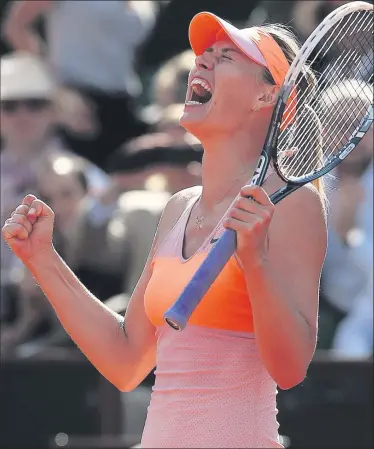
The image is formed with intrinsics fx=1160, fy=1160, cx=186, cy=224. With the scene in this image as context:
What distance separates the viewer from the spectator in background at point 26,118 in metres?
6.65

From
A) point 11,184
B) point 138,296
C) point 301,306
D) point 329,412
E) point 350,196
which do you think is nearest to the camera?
point 301,306

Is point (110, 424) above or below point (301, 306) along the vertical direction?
below

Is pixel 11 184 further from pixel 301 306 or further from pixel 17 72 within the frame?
pixel 301 306

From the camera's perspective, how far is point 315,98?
2826 mm

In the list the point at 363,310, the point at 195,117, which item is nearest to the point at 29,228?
the point at 195,117

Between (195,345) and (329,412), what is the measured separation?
2415 millimetres

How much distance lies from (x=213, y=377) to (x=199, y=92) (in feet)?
2.28

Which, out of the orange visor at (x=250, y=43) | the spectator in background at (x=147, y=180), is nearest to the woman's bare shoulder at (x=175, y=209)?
the orange visor at (x=250, y=43)

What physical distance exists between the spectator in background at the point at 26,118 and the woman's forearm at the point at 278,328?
4.19 meters

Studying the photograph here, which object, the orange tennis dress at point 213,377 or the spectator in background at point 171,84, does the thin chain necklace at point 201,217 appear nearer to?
the orange tennis dress at point 213,377

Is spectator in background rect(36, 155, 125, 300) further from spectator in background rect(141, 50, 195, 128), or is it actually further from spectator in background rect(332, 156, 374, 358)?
spectator in background rect(332, 156, 374, 358)

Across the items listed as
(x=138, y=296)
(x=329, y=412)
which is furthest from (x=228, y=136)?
(x=329, y=412)

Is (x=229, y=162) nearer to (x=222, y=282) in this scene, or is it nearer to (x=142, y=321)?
(x=222, y=282)

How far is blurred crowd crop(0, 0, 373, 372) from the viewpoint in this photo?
541cm
